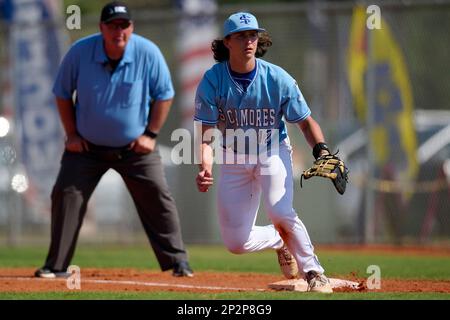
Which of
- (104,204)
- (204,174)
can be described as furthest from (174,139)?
(204,174)

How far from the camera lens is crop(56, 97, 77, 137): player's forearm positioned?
9.36m

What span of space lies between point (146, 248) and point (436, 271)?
5.93 meters

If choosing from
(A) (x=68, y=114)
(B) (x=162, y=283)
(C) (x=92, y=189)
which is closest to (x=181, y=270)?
(B) (x=162, y=283)

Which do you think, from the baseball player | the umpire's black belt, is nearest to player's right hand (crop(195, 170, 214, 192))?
the baseball player

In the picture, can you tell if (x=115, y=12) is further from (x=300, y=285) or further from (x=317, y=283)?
(x=317, y=283)

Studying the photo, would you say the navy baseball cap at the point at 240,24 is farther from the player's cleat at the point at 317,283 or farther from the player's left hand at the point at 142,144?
the player's left hand at the point at 142,144

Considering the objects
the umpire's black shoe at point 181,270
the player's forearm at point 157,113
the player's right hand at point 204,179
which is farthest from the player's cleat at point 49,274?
the player's right hand at point 204,179

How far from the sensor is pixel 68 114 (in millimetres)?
9398

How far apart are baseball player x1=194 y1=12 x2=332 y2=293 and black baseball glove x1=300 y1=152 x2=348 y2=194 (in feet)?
0.30

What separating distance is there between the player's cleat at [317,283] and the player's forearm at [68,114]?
2.94 meters

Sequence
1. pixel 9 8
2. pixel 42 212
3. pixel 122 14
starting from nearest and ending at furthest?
pixel 122 14, pixel 42 212, pixel 9 8

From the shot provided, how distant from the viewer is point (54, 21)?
16.1 meters

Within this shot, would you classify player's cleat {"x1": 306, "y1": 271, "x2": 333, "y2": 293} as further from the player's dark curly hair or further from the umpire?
the umpire
